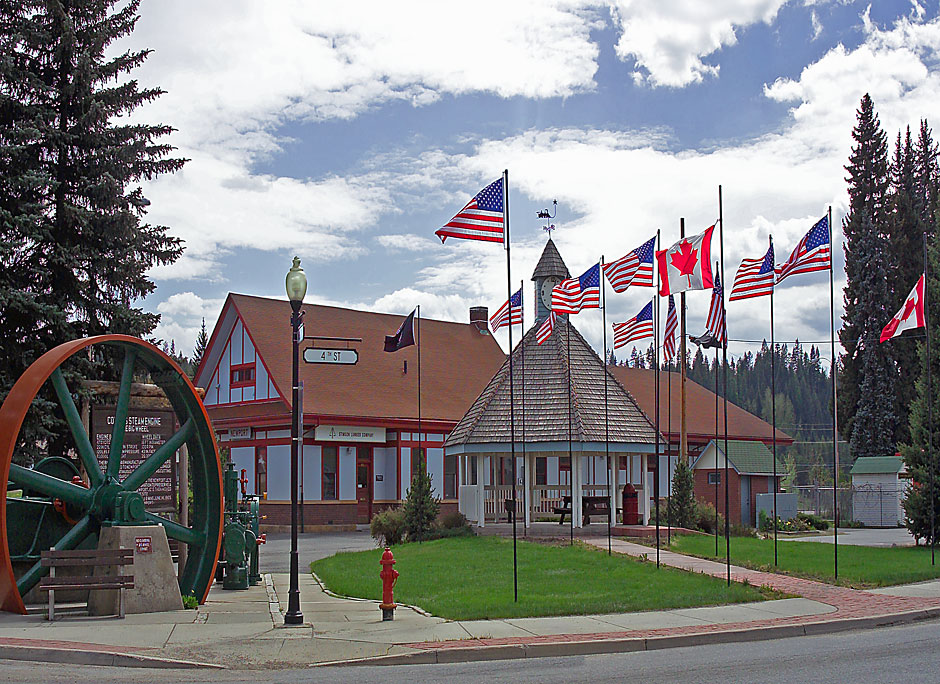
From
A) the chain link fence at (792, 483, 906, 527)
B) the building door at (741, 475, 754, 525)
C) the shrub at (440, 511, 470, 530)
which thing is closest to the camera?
the shrub at (440, 511, 470, 530)

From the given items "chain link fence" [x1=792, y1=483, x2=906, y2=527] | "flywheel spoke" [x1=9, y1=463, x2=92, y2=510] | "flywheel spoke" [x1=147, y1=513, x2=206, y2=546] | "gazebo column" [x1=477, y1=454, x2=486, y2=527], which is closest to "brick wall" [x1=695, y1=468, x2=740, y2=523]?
"chain link fence" [x1=792, y1=483, x2=906, y2=527]

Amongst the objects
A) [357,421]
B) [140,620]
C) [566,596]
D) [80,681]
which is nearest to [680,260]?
[566,596]

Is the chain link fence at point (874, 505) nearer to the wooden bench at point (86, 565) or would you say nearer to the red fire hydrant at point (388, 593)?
the red fire hydrant at point (388, 593)

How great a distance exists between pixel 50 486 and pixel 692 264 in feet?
41.1

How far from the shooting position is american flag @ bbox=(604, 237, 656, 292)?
2238 cm

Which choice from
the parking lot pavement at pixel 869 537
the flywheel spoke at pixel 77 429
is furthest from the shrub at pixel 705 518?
the flywheel spoke at pixel 77 429

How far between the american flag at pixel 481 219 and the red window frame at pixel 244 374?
79.9 feet

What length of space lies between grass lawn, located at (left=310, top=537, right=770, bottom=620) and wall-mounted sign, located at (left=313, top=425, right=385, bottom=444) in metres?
14.8

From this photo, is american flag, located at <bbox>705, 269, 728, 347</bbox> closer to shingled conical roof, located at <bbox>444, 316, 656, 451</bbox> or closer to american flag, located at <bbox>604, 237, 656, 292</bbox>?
american flag, located at <bbox>604, 237, 656, 292</bbox>

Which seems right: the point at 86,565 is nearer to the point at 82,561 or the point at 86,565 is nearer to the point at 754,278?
the point at 82,561

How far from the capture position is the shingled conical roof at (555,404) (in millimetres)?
26859

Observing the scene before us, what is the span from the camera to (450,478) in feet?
135

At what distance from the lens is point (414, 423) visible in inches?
1553

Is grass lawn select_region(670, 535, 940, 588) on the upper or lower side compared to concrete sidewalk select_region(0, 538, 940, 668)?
lower
